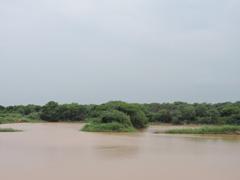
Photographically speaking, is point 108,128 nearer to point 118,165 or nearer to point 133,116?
point 133,116

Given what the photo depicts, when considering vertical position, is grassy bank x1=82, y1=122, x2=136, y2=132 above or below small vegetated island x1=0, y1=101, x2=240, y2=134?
below

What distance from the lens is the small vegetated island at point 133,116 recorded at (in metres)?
30.4

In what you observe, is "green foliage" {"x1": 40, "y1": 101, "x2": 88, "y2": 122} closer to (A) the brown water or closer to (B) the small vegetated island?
(B) the small vegetated island

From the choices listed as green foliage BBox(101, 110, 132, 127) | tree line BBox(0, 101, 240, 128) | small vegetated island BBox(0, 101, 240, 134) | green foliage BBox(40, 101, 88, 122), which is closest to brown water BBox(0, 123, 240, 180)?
small vegetated island BBox(0, 101, 240, 134)

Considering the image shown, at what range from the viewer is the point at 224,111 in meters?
41.0

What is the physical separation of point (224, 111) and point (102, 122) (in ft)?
52.3

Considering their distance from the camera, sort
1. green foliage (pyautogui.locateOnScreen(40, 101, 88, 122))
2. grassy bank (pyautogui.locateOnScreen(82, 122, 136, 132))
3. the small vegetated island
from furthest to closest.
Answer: green foliage (pyautogui.locateOnScreen(40, 101, 88, 122)) < the small vegetated island < grassy bank (pyautogui.locateOnScreen(82, 122, 136, 132))

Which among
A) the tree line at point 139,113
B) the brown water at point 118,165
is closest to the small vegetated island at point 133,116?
the tree line at point 139,113

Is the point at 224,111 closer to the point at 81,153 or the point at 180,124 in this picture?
the point at 180,124

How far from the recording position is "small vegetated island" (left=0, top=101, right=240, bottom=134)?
99.8 feet

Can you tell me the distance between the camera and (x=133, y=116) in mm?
34844

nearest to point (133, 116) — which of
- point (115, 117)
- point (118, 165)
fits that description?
point (115, 117)

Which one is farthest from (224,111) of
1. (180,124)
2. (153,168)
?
(153,168)

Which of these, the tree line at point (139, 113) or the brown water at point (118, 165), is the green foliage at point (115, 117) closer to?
the tree line at point (139, 113)
